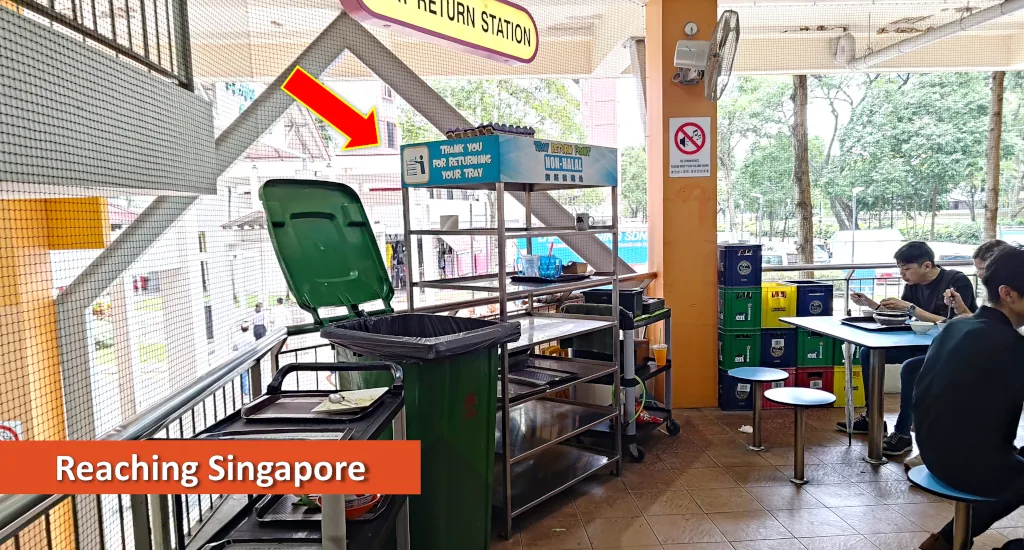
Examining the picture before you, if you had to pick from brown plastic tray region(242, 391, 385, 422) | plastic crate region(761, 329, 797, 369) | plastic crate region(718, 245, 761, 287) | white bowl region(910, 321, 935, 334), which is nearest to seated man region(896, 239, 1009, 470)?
white bowl region(910, 321, 935, 334)

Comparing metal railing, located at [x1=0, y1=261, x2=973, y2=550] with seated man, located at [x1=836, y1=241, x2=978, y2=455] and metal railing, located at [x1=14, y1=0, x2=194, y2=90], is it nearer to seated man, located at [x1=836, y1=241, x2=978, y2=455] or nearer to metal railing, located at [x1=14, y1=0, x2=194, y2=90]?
metal railing, located at [x1=14, y1=0, x2=194, y2=90]

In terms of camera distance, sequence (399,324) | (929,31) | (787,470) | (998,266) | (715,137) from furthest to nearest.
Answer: (929,31) → (715,137) → (787,470) → (399,324) → (998,266)

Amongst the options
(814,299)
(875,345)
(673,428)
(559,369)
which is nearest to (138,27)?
(559,369)

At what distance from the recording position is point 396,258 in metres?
3.64

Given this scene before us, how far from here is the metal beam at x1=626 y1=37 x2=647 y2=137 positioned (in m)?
5.20

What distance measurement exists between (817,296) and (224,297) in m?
4.18

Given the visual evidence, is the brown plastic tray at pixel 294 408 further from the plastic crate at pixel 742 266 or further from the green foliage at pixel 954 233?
the green foliage at pixel 954 233

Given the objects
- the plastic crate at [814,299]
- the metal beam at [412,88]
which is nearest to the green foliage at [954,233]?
the plastic crate at [814,299]

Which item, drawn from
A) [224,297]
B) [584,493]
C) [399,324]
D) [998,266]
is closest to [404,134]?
[224,297]

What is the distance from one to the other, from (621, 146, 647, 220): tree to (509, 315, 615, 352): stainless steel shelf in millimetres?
1695

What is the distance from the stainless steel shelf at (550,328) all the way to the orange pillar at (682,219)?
1369mm

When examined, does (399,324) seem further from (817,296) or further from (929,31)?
(929,31)

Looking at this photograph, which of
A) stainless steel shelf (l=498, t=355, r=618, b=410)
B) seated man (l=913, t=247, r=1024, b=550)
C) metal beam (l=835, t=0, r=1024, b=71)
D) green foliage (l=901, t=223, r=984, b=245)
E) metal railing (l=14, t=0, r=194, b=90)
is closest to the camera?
metal railing (l=14, t=0, r=194, b=90)

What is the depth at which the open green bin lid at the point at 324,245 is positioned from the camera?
8.61 feet
